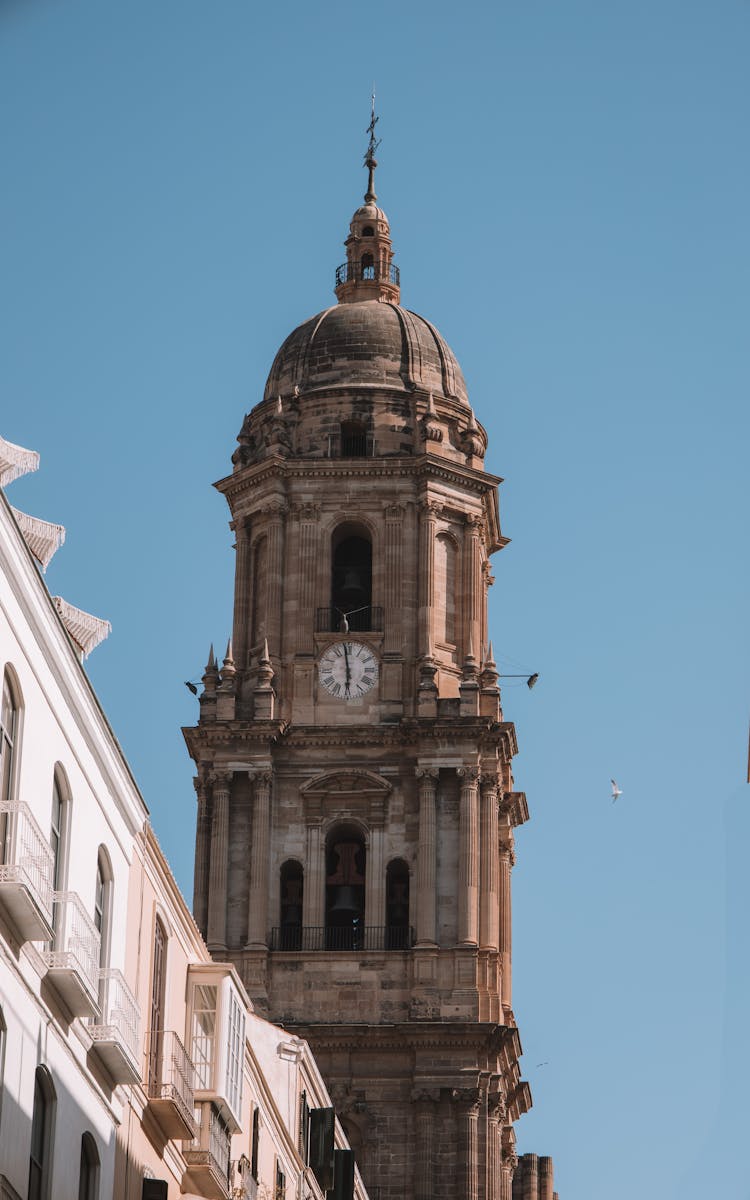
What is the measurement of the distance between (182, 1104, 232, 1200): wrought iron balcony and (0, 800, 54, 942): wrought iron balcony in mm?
9413

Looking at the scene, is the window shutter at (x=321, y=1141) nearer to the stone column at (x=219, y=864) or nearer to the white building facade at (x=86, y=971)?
the white building facade at (x=86, y=971)

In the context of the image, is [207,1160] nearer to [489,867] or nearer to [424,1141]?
[424,1141]

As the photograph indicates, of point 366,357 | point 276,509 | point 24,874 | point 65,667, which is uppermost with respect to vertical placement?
point 366,357

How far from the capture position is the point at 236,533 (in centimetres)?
9344

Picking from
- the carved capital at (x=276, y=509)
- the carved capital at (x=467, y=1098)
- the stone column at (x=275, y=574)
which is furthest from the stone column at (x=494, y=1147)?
the carved capital at (x=276, y=509)

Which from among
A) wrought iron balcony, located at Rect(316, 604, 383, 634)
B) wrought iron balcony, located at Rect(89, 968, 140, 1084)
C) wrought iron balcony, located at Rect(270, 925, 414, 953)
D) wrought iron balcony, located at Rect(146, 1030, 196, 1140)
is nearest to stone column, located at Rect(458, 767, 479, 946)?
wrought iron balcony, located at Rect(270, 925, 414, 953)

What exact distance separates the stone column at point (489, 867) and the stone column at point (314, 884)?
483cm

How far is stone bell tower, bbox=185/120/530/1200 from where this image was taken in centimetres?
8231

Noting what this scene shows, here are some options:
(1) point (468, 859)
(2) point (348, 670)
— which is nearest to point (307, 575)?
(2) point (348, 670)

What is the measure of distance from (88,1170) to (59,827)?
459cm

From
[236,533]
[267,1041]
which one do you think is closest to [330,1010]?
[236,533]

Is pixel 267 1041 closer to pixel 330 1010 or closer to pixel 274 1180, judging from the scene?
pixel 274 1180

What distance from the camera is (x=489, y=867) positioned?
85.6 meters

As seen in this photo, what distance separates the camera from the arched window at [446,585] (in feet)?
298
